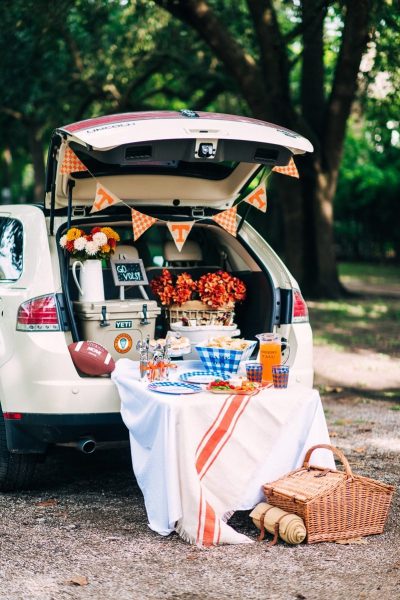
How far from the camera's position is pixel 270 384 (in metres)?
5.41

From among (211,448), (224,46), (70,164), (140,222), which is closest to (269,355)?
(211,448)

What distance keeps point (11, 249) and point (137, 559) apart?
2.33m

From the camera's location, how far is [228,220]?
247 inches

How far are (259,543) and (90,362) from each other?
141 cm

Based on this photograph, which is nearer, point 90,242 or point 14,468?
point 14,468

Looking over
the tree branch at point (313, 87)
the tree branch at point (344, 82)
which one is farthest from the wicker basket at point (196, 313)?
the tree branch at point (313, 87)

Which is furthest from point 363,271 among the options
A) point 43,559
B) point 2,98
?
point 43,559

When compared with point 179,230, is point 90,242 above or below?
below

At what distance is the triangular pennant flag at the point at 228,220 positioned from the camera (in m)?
6.23

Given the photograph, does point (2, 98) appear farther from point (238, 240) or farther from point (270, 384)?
point (270, 384)

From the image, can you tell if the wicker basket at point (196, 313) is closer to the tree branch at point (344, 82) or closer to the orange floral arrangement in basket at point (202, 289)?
the orange floral arrangement in basket at point (202, 289)

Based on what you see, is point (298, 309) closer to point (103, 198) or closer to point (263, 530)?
point (103, 198)

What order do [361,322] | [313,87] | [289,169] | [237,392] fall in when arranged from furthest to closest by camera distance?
[313,87], [361,322], [289,169], [237,392]

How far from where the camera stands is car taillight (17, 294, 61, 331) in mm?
5434
